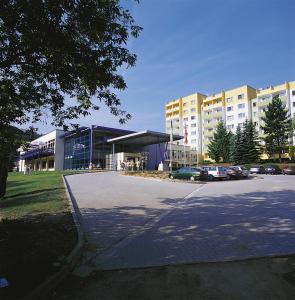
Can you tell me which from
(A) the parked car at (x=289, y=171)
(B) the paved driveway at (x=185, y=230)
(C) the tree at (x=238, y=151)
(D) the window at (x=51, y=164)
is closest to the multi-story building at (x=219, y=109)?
(C) the tree at (x=238, y=151)

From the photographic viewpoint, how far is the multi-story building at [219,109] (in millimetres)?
76438

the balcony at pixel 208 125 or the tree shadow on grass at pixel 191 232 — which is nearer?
the tree shadow on grass at pixel 191 232

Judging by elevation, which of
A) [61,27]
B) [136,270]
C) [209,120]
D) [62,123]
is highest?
[209,120]

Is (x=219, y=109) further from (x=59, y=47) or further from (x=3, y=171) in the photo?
(x=59, y=47)

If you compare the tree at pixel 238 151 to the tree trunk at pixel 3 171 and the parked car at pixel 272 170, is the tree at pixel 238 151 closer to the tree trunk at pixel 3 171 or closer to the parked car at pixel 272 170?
the parked car at pixel 272 170

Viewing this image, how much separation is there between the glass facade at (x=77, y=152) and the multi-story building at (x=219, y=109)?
1054 inches

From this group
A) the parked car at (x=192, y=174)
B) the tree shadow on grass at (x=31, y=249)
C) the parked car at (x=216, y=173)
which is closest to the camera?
the tree shadow on grass at (x=31, y=249)

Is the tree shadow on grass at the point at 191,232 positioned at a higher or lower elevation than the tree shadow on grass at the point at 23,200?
lower

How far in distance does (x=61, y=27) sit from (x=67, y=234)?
15.7 feet

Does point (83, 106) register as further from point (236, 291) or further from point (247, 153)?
point (247, 153)

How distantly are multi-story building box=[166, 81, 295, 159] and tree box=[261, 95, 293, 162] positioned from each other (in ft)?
48.7

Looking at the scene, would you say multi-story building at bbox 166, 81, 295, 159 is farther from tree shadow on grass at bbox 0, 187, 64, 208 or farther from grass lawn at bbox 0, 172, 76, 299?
grass lawn at bbox 0, 172, 76, 299

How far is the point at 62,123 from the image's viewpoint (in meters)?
10.0

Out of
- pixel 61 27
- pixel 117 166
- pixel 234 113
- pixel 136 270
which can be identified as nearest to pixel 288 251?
pixel 136 270
